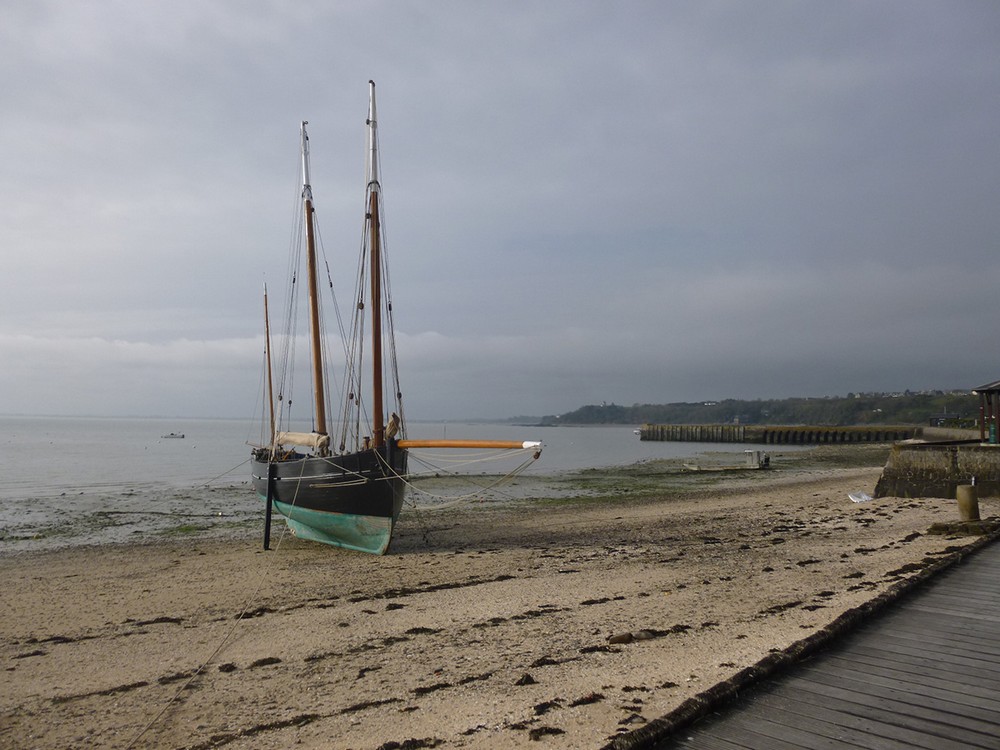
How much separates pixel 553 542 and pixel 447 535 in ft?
11.4

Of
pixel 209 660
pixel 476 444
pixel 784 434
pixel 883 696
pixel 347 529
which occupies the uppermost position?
pixel 476 444

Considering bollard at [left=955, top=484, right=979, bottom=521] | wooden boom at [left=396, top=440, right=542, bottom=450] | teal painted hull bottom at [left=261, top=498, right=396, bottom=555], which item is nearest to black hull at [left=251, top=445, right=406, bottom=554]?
teal painted hull bottom at [left=261, top=498, right=396, bottom=555]

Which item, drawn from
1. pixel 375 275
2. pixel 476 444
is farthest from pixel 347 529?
pixel 375 275

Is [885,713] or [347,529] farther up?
[885,713]

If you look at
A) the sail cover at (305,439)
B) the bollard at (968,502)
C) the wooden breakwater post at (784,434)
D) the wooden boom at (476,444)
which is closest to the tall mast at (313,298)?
the sail cover at (305,439)

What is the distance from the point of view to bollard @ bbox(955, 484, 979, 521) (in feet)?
41.4

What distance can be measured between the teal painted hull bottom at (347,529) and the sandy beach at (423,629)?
0.35 meters

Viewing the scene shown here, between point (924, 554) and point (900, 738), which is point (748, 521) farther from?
point (900, 738)

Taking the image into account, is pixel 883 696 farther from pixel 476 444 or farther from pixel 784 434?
pixel 784 434

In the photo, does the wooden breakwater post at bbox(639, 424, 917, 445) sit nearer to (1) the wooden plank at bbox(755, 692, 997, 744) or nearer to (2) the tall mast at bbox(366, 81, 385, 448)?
(2) the tall mast at bbox(366, 81, 385, 448)

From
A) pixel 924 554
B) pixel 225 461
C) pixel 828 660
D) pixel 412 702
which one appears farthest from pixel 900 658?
pixel 225 461

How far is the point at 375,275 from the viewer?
658 inches

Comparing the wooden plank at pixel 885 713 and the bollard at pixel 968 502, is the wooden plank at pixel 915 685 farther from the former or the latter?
the bollard at pixel 968 502

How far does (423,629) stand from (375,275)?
389 inches
